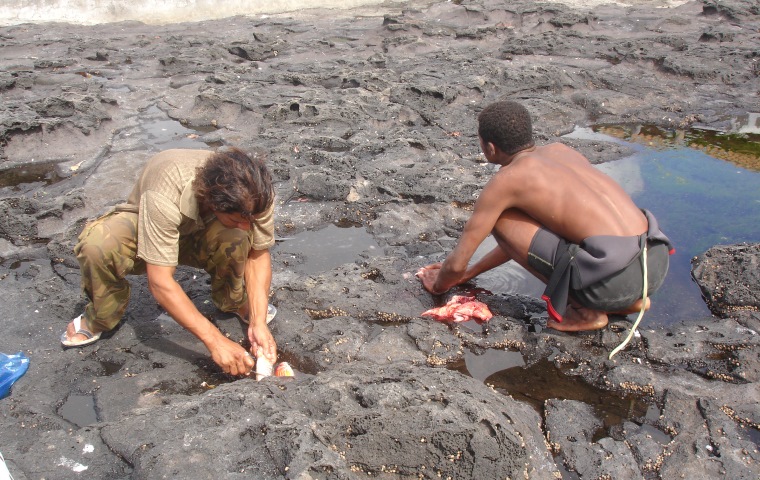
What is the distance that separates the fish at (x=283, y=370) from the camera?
2.91m

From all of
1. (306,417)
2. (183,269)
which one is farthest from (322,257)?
(306,417)

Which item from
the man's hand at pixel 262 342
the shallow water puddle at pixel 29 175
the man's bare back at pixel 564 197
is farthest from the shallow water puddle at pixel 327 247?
the shallow water puddle at pixel 29 175

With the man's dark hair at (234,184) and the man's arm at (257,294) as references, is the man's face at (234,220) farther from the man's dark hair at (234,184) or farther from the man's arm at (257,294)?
the man's arm at (257,294)

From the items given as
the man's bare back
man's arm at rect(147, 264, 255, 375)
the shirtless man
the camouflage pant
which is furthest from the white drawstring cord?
the camouflage pant

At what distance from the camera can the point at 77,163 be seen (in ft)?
17.7

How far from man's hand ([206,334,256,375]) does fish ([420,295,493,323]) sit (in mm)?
1094

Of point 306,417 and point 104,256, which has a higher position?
point 104,256

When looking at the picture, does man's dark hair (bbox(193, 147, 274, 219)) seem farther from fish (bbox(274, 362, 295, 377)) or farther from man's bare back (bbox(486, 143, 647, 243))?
man's bare back (bbox(486, 143, 647, 243))

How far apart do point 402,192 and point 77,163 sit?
3021 mm

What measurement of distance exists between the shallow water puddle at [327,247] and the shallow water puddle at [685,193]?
0.85 meters

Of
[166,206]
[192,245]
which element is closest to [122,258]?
[192,245]

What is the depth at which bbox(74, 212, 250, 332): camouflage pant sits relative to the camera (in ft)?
9.45

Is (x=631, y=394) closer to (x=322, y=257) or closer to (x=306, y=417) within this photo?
(x=306, y=417)

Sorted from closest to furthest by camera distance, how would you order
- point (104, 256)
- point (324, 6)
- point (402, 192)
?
point (104, 256) → point (402, 192) → point (324, 6)
